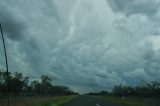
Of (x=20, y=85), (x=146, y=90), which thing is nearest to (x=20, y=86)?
(x=20, y=85)

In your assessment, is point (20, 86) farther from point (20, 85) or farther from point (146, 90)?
point (146, 90)

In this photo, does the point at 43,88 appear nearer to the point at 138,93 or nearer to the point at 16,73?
the point at 16,73

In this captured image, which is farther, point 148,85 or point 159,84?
point 148,85

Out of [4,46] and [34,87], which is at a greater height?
[34,87]

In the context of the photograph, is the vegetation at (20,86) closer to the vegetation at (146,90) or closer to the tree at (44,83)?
the tree at (44,83)

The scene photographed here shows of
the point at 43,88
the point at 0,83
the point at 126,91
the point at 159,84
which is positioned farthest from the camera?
the point at 126,91

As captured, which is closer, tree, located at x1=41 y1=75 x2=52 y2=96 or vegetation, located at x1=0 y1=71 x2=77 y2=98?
vegetation, located at x1=0 y1=71 x2=77 y2=98

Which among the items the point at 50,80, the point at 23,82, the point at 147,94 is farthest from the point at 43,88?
the point at 147,94

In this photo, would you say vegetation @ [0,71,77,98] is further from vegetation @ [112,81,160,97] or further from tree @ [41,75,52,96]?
vegetation @ [112,81,160,97]

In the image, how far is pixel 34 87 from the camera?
180 m

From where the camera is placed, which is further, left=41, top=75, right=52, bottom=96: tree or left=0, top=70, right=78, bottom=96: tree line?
left=41, top=75, right=52, bottom=96: tree

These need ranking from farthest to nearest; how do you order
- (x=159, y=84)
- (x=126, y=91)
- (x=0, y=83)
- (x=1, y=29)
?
(x=126, y=91) → (x=159, y=84) → (x=0, y=83) → (x=1, y=29)

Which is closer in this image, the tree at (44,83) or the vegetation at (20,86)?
the vegetation at (20,86)

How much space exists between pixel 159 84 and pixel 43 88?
60379mm
